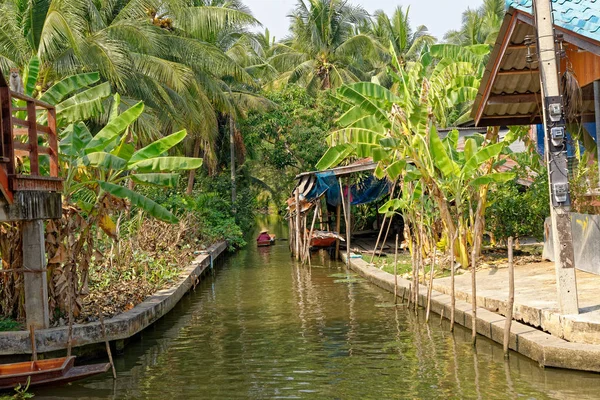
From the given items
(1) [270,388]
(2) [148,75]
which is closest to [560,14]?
(1) [270,388]

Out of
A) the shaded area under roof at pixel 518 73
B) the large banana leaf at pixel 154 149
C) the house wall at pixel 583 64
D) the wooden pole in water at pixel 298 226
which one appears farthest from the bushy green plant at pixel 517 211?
the large banana leaf at pixel 154 149

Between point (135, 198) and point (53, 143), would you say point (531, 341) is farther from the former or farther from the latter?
point (53, 143)

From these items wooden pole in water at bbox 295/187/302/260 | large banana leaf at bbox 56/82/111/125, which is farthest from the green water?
wooden pole in water at bbox 295/187/302/260

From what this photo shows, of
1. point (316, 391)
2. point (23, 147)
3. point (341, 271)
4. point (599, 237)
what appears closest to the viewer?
point (316, 391)

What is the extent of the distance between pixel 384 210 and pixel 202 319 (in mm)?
5153

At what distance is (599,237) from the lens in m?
13.1

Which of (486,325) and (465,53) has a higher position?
(465,53)

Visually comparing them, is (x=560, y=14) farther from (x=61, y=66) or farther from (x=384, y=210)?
(x=61, y=66)

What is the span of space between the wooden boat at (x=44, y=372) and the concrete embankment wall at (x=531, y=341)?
5355mm

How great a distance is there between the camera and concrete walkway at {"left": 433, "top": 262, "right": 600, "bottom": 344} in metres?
9.41

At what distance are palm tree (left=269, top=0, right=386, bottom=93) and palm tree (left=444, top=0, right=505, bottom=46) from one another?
560 cm

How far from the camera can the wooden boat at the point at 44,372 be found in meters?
9.55

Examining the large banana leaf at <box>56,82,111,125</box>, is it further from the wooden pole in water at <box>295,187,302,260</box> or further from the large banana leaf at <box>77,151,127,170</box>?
the wooden pole in water at <box>295,187,302,260</box>

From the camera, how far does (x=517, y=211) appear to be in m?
19.3
